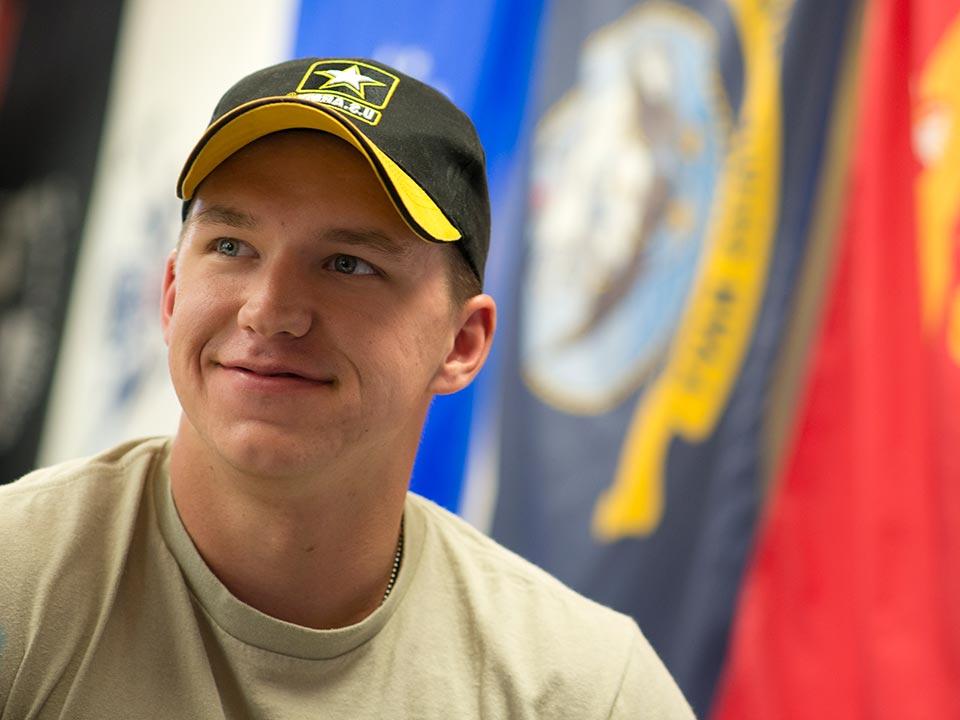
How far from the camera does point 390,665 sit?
1.29m

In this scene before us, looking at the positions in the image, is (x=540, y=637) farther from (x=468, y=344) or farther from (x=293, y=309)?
(x=293, y=309)

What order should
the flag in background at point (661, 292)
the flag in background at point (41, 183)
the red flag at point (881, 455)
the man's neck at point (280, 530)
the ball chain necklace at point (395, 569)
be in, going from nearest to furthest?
the man's neck at point (280, 530) → the ball chain necklace at point (395, 569) → the red flag at point (881, 455) → the flag in background at point (661, 292) → the flag in background at point (41, 183)

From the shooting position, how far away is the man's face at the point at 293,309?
3.87ft

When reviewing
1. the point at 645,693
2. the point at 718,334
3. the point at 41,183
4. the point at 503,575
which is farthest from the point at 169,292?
the point at 41,183

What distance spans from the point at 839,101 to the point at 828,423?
0.56 meters

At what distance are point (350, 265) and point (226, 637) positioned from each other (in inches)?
14.6

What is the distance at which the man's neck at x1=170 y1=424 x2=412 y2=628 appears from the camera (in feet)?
4.08

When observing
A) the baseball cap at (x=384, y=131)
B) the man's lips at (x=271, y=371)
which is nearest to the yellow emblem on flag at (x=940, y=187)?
the baseball cap at (x=384, y=131)

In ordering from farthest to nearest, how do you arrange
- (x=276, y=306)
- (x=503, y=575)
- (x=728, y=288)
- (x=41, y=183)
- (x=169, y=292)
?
(x=41, y=183) < (x=728, y=288) < (x=503, y=575) < (x=169, y=292) < (x=276, y=306)

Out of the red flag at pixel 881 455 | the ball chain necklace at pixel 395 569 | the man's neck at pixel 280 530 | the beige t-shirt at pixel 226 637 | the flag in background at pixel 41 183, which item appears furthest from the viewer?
the flag in background at pixel 41 183

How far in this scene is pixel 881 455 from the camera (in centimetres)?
197

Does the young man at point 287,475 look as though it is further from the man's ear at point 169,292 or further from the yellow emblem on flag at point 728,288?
the yellow emblem on flag at point 728,288

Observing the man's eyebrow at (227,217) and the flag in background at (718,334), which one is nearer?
the man's eyebrow at (227,217)

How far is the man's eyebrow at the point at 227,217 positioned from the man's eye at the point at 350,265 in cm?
8
